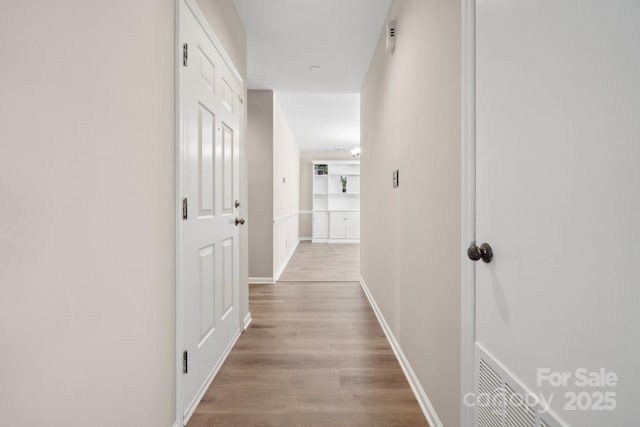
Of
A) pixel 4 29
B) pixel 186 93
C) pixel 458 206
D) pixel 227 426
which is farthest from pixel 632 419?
pixel 186 93

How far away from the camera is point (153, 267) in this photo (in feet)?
4.15

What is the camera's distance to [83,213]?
88 centimetres

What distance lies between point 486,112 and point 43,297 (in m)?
1.27

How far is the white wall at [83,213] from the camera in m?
0.70

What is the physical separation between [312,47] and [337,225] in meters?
6.25

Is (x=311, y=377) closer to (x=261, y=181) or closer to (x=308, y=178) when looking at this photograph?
(x=261, y=181)

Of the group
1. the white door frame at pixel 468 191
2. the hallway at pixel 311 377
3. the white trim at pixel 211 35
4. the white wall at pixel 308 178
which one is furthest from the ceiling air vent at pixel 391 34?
the white wall at pixel 308 178

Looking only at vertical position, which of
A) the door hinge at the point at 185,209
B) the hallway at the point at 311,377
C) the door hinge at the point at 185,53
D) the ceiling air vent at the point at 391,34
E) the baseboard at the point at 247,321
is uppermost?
the ceiling air vent at the point at 391,34

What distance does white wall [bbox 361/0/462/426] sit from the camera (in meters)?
1.27

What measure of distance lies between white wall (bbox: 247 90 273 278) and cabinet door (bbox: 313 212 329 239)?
4.85 metres

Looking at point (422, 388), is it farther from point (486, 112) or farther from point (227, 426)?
point (486, 112)

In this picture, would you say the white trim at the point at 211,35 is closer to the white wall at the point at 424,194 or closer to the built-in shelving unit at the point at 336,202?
the white wall at the point at 424,194

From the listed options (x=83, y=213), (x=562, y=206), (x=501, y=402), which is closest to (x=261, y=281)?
(x=83, y=213)

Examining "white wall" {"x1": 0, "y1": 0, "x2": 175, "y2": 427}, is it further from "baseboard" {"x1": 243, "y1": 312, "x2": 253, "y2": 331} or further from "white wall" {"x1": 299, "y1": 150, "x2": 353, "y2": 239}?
"white wall" {"x1": 299, "y1": 150, "x2": 353, "y2": 239}
